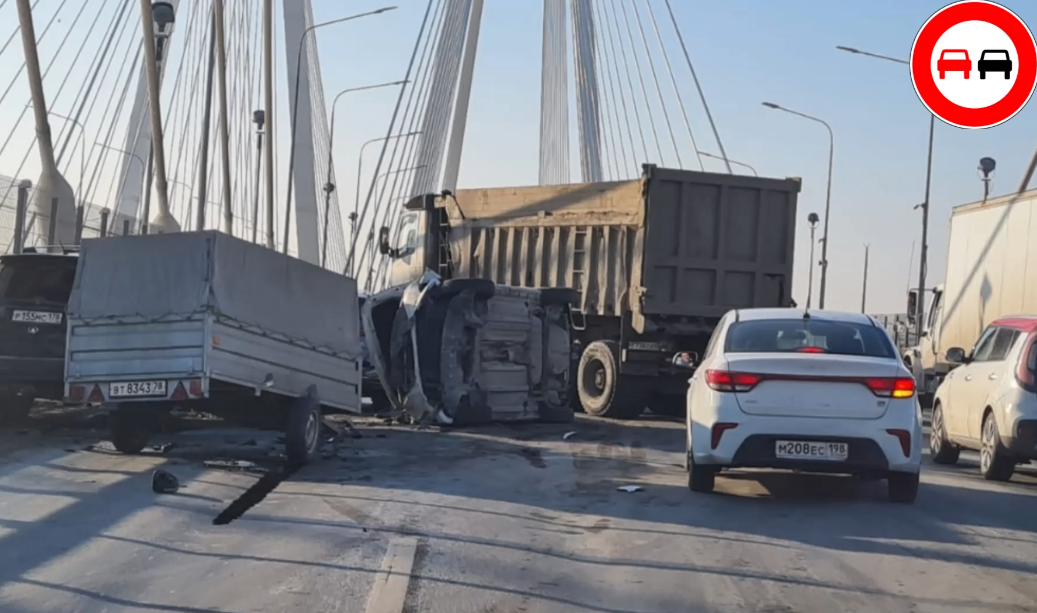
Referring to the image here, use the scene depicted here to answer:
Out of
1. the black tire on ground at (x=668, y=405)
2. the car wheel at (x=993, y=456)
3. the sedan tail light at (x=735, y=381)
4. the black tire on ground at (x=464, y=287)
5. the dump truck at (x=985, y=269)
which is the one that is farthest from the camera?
the black tire on ground at (x=668, y=405)

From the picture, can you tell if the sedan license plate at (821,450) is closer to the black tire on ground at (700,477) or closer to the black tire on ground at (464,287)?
the black tire on ground at (700,477)

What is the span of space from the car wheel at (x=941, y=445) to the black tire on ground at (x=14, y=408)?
31.9 feet

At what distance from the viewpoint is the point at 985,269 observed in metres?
18.6

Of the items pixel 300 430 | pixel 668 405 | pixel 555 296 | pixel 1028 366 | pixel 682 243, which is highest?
pixel 682 243

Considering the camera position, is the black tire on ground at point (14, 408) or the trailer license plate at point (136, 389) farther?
the black tire on ground at point (14, 408)

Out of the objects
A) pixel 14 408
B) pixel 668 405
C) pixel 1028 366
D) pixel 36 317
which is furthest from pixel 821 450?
pixel 668 405

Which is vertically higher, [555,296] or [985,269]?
[985,269]

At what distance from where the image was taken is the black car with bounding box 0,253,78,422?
43.4 ft

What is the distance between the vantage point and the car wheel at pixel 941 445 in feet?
→ 47.5

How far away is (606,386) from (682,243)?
247cm

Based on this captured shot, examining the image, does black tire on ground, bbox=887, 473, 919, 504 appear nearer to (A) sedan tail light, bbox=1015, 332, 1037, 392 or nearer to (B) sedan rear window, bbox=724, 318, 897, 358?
(B) sedan rear window, bbox=724, 318, 897, 358

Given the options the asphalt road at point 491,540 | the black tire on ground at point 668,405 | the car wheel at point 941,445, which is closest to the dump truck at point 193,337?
the asphalt road at point 491,540

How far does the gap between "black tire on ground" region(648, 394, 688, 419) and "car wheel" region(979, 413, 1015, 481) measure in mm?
8225

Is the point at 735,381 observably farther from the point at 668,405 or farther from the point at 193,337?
the point at 668,405
